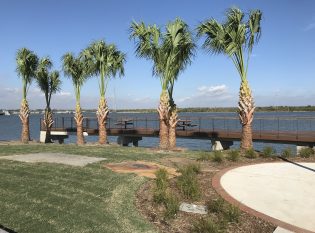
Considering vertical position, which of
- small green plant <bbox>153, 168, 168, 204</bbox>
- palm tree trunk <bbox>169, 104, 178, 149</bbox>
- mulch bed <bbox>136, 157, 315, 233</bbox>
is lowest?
mulch bed <bbox>136, 157, 315, 233</bbox>

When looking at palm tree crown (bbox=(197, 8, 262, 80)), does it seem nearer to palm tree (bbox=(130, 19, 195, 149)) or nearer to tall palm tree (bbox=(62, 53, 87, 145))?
palm tree (bbox=(130, 19, 195, 149))

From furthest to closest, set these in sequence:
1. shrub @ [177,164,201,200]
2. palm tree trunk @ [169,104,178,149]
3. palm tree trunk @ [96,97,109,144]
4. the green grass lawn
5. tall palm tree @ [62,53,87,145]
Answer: tall palm tree @ [62,53,87,145] → palm tree trunk @ [96,97,109,144] → palm tree trunk @ [169,104,178,149] → shrub @ [177,164,201,200] → the green grass lawn

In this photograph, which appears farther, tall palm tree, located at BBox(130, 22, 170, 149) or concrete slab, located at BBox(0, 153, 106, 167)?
tall palm tree, located at BBox(130, 22, 170, 149)

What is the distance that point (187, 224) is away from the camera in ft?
22.8

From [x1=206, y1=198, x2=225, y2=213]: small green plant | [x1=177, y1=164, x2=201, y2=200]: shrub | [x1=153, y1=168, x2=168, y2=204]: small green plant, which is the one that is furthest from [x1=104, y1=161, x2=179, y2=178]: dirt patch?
[x1=206, y1=198, x2=225, y2=213]: small green plant

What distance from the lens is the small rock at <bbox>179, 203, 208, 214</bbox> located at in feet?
24.8

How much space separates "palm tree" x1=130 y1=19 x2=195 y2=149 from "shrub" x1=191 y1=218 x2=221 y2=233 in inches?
490

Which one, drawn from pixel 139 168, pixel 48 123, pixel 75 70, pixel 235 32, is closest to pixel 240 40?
pixel 235 32

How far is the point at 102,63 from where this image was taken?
75.8 ft

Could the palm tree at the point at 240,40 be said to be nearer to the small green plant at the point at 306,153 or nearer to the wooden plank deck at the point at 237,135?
the small green plant at the point at 306,153

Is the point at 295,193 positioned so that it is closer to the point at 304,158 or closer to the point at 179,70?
the point at 304,158

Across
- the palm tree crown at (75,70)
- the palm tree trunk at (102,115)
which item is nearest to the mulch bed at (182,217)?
the palm tree trunk at (102,115)

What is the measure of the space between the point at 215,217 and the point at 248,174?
4.32 metres

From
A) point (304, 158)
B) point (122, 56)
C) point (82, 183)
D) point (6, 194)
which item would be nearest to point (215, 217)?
point (82, 183)
